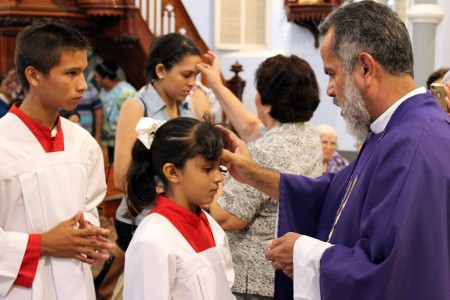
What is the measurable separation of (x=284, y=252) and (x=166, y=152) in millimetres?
625

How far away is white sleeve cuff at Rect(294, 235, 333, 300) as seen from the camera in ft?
8.73

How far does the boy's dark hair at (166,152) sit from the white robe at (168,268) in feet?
0.74

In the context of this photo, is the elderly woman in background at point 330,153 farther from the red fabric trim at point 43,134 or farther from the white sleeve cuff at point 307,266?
the white sleeve cuff at point 307,266

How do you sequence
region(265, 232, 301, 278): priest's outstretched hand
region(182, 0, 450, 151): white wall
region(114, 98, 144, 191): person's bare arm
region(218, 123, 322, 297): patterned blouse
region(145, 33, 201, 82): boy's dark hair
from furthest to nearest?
1. region(182, 0, 450, 151): white wall
2. region(145, 33, 201, 82): boy's dark hair
3. region(114, 98, 144, 191): person's bare arm
4. region(218, 123, 322, 297): patterned blouse
5. region(265, 232, 301, 278): priest's outstretched hand

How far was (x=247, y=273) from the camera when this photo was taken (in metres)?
3.50

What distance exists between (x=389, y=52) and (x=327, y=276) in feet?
2.51

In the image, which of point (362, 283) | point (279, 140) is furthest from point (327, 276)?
point (279, 140)

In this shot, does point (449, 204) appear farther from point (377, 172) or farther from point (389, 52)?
point (389, 52)

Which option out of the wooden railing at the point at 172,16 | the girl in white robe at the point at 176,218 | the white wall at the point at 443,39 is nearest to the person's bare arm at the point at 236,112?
the girl in white robe at the point at 176,218

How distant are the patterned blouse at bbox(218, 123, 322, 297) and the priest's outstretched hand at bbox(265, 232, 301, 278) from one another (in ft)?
2.08

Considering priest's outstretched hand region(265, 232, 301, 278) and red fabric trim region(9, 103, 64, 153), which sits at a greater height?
red fabric trim region(9, 103, 64, 153)

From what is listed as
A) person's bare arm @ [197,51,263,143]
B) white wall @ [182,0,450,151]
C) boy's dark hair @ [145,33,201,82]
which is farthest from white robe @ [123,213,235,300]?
white wall @ [182,0,450,151]

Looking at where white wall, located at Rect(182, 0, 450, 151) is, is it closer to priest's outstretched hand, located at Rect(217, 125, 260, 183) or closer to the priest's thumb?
priest's outstretched hand, located at Rect(217, 125, 260, 183)

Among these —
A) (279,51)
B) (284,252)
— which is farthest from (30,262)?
(279,51)
